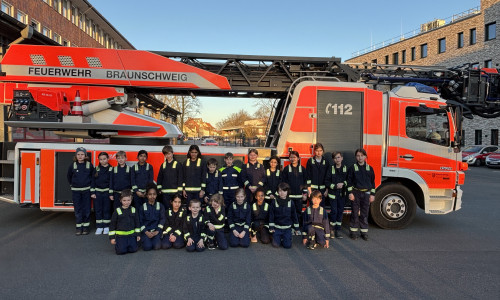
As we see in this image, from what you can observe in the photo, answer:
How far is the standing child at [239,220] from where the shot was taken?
18.2ft

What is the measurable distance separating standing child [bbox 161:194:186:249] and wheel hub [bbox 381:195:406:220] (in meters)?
3.90

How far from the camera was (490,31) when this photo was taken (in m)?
31.1

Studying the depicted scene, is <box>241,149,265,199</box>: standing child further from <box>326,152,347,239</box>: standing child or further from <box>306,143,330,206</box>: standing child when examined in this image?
<box>326,152,347,239</box>: standing child

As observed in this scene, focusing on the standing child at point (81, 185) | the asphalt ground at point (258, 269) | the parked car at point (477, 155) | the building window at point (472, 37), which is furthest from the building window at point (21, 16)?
the building window at point (472, 37)

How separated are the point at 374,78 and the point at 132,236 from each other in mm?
6148

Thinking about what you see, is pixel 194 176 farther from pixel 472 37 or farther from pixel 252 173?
pixel 472 37

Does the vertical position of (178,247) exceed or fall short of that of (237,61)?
it falls short

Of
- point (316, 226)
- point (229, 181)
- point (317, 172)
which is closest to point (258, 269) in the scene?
point (316, 226)

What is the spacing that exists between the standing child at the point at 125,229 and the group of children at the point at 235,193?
25cm

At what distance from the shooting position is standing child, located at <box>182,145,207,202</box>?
606 cm

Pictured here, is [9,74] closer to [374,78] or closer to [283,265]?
[283,265]

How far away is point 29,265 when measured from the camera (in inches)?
181

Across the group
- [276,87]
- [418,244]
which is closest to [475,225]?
[418,244]

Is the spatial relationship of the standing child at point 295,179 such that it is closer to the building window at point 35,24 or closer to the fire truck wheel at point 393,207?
the fire truck wheel at point 393,207
